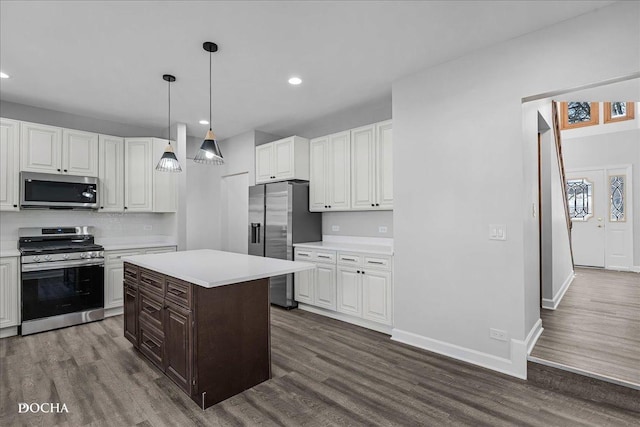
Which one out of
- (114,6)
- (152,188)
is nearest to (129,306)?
(152,188)

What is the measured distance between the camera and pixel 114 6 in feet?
7.29

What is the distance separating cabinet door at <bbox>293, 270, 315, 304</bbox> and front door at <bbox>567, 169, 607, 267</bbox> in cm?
612

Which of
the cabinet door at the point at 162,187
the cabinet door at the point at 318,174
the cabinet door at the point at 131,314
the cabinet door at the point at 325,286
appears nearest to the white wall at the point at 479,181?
the cabinet door at the point at 325,286

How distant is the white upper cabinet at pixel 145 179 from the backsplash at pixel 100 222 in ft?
1.10

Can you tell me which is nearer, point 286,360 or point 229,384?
point 229,384

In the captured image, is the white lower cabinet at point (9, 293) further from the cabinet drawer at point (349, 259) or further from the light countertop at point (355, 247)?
the cabinet drawer at point (349, 259)

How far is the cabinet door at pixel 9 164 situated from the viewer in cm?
368

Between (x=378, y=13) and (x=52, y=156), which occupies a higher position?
(x=378, y=13)

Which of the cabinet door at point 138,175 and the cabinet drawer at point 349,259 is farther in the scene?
the cabinet door at point 138,175

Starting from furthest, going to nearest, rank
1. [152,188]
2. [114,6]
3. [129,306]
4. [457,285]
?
[152,188] < [129,306] < [457,285] < [114,6]

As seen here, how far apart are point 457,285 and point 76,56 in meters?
3.98

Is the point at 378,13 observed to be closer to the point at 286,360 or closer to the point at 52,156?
the point at 286,360

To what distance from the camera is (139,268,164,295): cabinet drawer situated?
2572 millimetres

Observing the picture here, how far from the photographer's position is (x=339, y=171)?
4.32 meters
